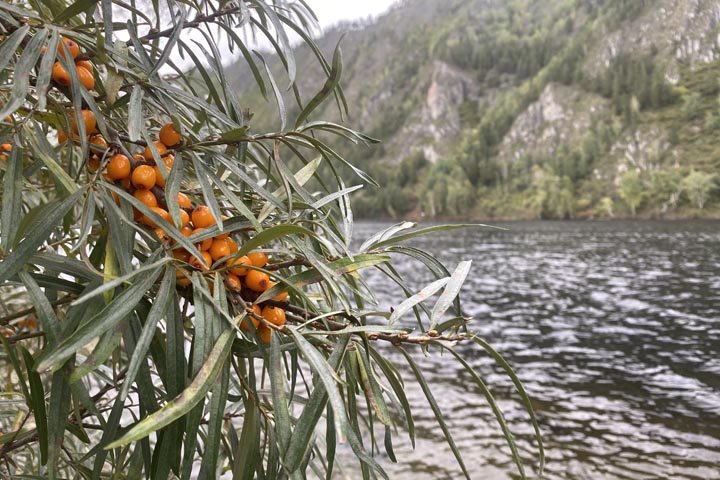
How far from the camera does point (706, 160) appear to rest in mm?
65125

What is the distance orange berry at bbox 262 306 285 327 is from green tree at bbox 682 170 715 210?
64777 mm

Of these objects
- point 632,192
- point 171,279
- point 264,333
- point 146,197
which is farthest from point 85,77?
point 632,192

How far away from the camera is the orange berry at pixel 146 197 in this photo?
0.99 meters

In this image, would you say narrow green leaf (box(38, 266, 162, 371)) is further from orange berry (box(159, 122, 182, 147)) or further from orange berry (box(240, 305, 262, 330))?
orange berry (box(159, 122, 182, 147))

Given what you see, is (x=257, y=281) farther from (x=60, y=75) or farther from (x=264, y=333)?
(x=60, y=75)

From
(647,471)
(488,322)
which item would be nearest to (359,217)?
(488,322)

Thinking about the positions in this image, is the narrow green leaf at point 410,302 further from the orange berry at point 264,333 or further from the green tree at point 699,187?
the green tree at point 699,187

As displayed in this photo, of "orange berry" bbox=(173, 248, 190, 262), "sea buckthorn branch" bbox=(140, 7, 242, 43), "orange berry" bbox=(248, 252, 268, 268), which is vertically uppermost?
"sea buckthorn branch" bbox=(140, 7, 242, 43)

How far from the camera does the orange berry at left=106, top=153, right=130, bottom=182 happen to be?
979 mm

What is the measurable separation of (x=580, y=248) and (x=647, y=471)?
27.9 meters

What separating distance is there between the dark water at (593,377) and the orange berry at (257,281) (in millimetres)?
6326

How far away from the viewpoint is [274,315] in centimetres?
96

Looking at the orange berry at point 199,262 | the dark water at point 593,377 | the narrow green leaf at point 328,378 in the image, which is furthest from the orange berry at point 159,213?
the dark water at point 593,377

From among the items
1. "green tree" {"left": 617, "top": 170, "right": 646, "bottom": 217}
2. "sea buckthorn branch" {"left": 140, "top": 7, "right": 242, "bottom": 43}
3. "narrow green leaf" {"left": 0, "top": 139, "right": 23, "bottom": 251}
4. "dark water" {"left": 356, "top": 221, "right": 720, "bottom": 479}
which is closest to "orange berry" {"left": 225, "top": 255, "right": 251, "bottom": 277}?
"narrow green leaf" {"left": 0, "top": 139, "right": 23, "bottom": 251}
